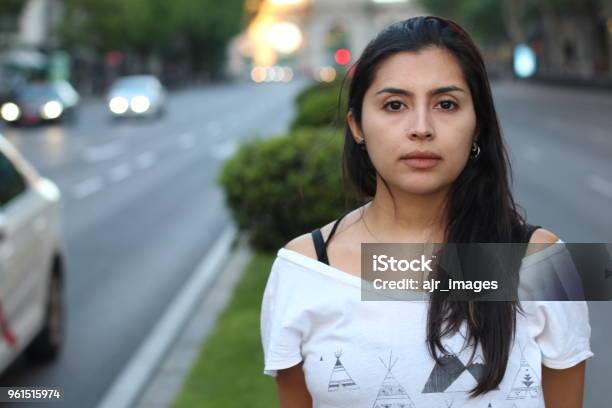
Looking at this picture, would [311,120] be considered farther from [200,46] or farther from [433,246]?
[200,46]

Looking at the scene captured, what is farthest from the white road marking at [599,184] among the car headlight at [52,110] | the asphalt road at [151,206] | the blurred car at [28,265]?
the car headlight at [52,110]

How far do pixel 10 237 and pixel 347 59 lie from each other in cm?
2390

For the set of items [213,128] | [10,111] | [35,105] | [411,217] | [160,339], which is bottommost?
[213,128]

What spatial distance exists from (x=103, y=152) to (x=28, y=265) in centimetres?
2235

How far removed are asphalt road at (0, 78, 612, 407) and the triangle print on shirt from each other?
1.34 m

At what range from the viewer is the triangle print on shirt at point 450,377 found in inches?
88.0

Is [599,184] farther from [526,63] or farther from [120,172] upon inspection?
[526,63]

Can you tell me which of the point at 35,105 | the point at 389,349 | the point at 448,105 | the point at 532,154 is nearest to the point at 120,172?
the point at 532,154

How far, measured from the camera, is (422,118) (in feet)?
7.59

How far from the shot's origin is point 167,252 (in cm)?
1363

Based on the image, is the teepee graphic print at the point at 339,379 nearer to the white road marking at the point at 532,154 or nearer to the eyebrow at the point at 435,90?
the eyebrow at the point at 435,90

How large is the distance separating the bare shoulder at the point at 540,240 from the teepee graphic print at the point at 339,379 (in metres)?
0.45

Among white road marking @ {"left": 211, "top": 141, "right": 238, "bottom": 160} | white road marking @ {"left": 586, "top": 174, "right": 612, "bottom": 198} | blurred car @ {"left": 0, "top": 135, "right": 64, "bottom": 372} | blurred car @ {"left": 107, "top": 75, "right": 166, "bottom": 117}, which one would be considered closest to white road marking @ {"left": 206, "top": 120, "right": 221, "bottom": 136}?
blurred car @ {"left": 107, "top": 75, "right": 166, "bottom": 117}

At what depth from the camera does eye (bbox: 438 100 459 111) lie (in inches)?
93.3
